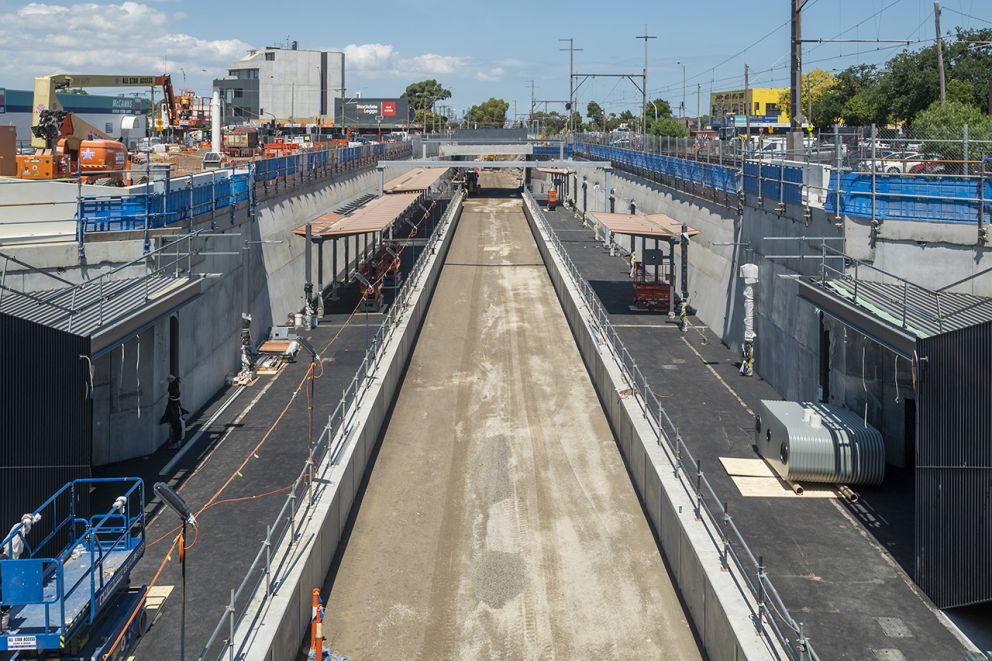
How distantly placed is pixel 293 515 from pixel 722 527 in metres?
7.15

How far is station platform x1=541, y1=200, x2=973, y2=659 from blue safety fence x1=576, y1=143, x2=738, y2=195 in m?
8.21

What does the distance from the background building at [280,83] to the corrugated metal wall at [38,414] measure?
135 m

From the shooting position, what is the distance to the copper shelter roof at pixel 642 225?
33125 millimetres

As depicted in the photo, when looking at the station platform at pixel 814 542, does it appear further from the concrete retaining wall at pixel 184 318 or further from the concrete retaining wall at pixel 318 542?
the concrete retaining wall at pixel 184 318

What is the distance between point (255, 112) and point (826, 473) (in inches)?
5520

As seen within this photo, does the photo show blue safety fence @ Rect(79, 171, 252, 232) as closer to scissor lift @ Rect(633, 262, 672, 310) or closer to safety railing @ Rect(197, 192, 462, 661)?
safety railing @ Rect(197, 192, 462, 661)

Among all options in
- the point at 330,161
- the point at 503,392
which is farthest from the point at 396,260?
the point at 330,161

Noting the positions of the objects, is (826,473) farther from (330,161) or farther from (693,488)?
(330,161)

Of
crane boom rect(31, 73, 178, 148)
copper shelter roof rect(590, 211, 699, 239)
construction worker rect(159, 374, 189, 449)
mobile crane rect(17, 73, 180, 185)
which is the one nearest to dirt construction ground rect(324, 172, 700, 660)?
construction worker rect(159, 374, 189, 449)

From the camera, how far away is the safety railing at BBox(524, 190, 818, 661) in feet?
40.7

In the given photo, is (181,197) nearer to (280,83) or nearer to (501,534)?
(501,534)

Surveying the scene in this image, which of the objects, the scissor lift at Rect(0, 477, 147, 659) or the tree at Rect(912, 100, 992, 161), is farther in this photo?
the tree at Rect(912, 100, 992, 161)

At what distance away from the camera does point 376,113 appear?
523 feet

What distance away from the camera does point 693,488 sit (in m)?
17.8
